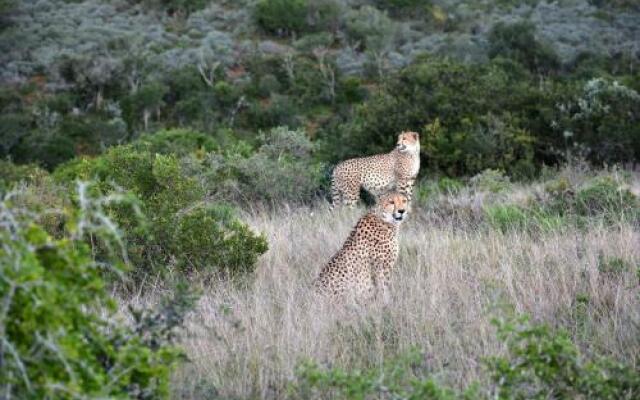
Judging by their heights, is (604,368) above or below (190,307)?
below

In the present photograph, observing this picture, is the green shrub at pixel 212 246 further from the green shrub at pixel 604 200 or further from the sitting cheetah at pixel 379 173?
the sitting cheetah at pixel 379 173

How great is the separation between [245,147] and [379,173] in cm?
277

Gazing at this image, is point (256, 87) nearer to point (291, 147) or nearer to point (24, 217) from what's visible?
point (291, 147)

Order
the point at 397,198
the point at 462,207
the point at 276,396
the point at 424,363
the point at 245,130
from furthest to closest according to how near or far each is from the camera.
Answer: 1. the point at 245,130
2. the point at 462,207
3. the point at 397,198
4. the point at 424,363
5. the point at 276,396

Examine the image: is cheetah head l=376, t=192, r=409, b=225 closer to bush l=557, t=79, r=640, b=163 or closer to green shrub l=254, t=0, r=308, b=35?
bush l=557, t=79, r=640, b=163

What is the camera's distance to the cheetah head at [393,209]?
5883 mm

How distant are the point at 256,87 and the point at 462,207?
75.9 feet

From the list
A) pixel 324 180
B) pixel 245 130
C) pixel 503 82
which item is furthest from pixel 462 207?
pixel 245 130

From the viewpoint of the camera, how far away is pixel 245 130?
27.0 m

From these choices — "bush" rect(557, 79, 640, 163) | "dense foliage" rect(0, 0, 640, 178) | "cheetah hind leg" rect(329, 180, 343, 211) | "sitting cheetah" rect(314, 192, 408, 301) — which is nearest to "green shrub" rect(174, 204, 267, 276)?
"sitting cheetah" rect(314, 192, 408, 301)

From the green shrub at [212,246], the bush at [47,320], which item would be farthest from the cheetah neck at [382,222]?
→ the bush at [47,320]

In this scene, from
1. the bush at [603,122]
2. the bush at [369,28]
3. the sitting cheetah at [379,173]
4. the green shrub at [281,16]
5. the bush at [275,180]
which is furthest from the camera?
the green shrub at [281,16]

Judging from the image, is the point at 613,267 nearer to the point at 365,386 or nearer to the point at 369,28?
the point at 365,386

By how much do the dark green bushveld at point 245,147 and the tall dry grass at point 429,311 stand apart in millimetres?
198
